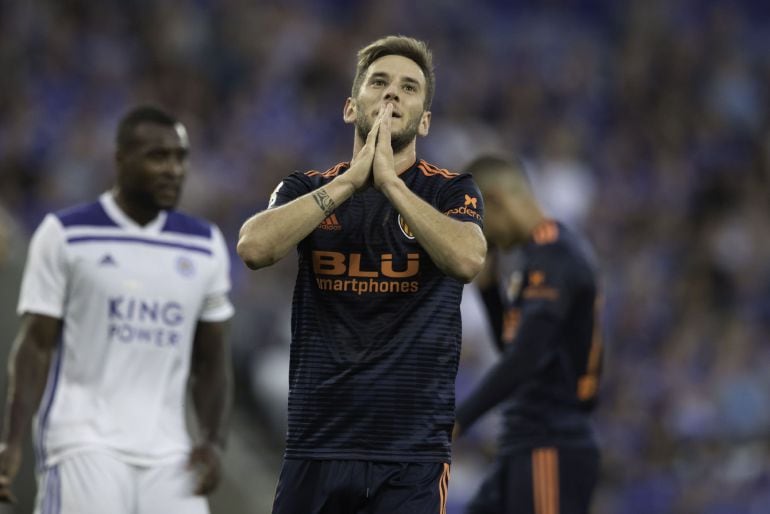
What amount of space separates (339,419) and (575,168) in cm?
1033

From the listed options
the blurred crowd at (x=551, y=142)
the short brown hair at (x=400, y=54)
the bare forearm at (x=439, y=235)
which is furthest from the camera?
the blurred crowd at (x=551, y=142)

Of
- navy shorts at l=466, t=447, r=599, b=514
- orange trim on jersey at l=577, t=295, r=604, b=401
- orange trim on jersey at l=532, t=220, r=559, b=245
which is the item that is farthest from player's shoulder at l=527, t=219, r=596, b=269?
navy shorts at l=466, t=447, r=599, b=514

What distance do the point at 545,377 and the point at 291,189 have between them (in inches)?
95.1

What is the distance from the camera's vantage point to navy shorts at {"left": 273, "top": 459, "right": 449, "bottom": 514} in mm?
4492

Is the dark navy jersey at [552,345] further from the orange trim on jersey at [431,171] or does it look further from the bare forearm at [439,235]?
the bare forearm at [439,235]

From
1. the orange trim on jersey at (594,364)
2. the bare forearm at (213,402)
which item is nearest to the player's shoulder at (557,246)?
the orange trim on jersey at (594,364)

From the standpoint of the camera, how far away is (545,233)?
6.89 m

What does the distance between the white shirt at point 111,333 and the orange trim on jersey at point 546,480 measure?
171 centimetres

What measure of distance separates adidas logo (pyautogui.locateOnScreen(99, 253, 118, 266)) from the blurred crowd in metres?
3.80

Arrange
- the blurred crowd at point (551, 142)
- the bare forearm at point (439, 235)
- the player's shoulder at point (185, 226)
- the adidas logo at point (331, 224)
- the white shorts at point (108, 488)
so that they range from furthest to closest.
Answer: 1. the blurred crowd at point (551, 142)
2. the player's shoulder at point (185, 226)
3. the white shorts at point (108, 488)
4. the adidas logo at point (331, 224)
5. the bare forearm at point (439, 235)

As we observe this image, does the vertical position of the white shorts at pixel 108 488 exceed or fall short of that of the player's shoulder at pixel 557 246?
it falls short

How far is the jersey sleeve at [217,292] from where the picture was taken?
6461mm

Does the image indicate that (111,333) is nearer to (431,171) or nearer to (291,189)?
(291,189)

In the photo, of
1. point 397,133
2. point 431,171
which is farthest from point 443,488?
point 397,133
